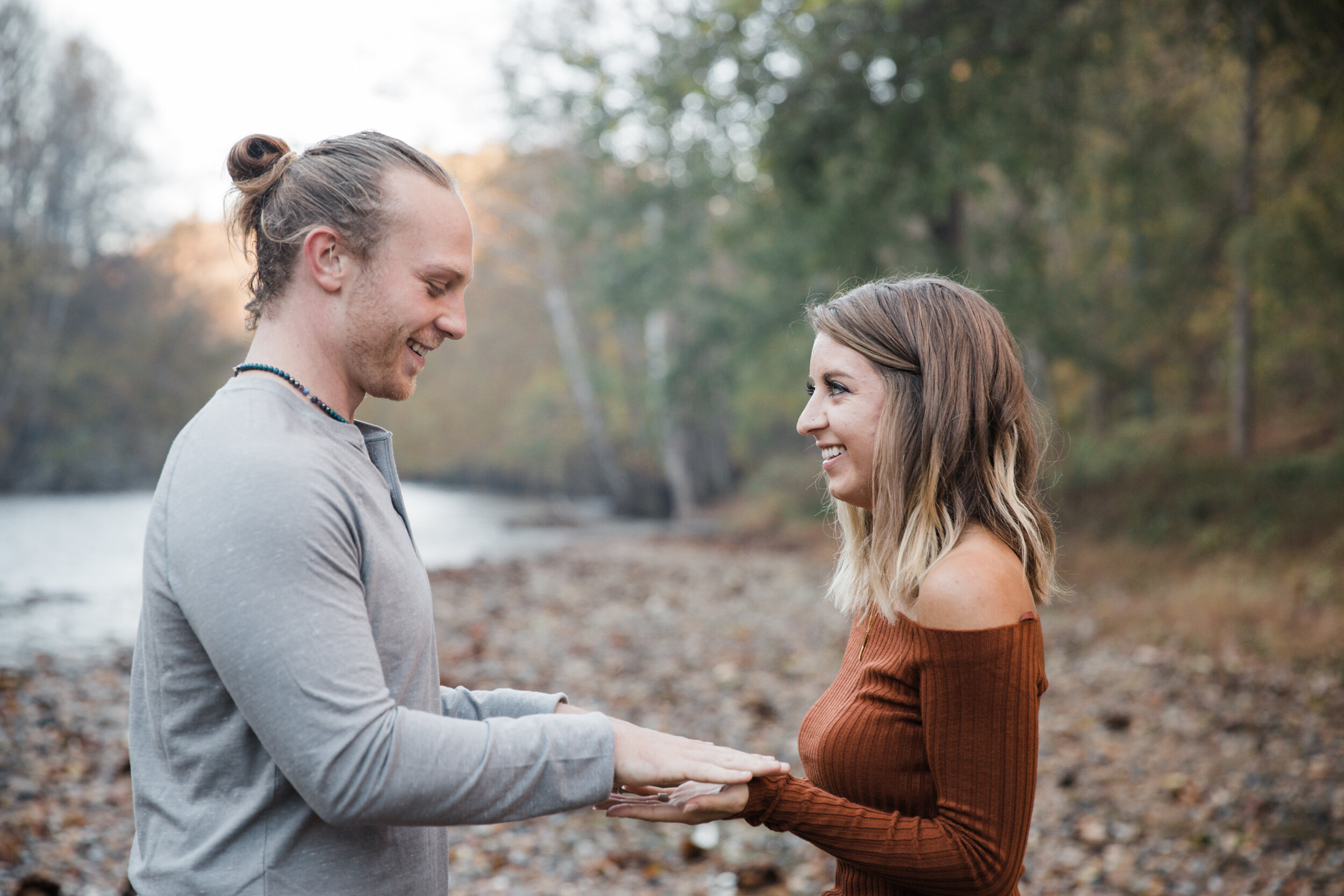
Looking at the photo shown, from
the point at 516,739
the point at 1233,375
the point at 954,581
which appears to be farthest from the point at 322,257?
the point at 1233,375

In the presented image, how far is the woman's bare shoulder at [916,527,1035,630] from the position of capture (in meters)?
1.78

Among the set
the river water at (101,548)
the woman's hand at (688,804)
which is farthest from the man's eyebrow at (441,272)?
the woman's hand at (688,804)

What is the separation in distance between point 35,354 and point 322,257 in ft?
99.4

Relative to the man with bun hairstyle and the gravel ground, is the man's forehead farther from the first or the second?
the gravel ground

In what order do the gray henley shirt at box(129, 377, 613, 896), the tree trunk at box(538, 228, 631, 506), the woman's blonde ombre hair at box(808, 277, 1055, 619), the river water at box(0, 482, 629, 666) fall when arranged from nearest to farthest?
the gray henley shirt at box(129, 377, 613, 896) < the woman's blonde ombre hair at box(808, 277, 1055, 619) < the river water at box(0, 482, 629, 666) < the tree trunk at box(538, 228, 631, 506)

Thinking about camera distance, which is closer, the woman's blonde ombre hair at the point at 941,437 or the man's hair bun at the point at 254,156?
the man's hair bun at the point at 254,156

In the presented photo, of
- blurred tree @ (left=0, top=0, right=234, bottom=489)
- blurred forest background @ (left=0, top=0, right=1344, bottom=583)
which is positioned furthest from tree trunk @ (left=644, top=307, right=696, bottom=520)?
blurred tree @ (left=0, top=0, right=234, bottom=489)

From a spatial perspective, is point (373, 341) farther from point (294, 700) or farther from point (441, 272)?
point (294, 700)

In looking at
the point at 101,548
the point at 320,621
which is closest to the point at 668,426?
the point at 101,548

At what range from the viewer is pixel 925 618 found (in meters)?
1.82

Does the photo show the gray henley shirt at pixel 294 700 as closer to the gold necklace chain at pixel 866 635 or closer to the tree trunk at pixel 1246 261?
the gold necklace chain at pixel 866 635

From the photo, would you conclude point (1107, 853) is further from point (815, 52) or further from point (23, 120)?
point (23, 120)

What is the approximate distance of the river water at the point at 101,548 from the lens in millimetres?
9641

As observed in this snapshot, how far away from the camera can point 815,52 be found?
7.83 m
